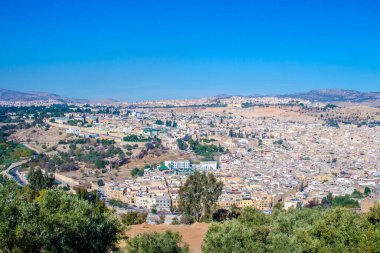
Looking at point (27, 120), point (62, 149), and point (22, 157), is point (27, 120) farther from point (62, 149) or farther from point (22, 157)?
point (22, 157)

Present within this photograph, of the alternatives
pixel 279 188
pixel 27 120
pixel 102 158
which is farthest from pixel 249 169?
pixel 27 120

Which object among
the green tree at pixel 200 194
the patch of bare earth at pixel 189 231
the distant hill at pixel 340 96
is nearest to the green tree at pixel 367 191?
the green tree at pixel 200 194

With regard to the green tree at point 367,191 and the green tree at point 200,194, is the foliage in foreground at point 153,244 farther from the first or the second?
the green tree at point 367,191

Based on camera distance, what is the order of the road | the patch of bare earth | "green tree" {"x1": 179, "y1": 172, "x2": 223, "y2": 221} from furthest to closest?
the road, "green tree" {"x1": 179, "y1": 172, "x2": 223, "y2": 221}, the patch of bare earth

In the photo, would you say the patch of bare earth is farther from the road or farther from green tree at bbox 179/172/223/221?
the road

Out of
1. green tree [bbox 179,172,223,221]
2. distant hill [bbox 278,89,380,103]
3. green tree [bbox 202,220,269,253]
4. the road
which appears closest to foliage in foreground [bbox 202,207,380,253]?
green tree [bbox 202,220,269,253]

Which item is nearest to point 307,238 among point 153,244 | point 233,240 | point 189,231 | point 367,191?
point 233,240
